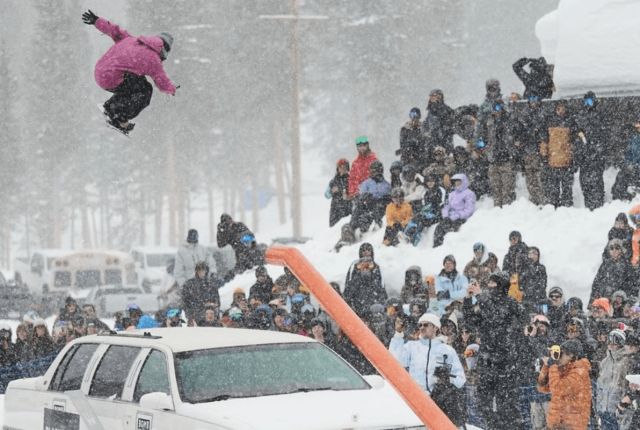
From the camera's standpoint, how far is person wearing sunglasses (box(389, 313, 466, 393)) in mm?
10531

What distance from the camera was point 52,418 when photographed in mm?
9422

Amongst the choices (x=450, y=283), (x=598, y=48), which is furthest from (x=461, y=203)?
(x=598, y=48)

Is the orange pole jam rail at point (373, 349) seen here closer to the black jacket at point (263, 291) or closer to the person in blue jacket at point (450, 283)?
the person in blue jacket at point (450, 283)

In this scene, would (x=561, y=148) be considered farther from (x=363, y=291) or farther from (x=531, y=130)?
(x=363, y=291)

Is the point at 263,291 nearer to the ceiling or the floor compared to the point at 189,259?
nearer to the floor

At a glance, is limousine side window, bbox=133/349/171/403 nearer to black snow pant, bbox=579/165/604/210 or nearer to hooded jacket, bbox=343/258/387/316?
hooded jacket, bbox=343/258/387/316

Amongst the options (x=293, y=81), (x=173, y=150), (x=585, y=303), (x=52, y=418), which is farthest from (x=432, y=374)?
(x=173, y=150)

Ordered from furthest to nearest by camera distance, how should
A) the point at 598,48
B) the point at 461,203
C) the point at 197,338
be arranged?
the point at 598,48, the point at 461,203, the point at 197,338

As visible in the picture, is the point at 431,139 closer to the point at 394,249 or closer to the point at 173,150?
the point at 394,249

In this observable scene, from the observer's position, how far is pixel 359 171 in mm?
18844

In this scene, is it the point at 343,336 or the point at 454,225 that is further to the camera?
the point at 454,225

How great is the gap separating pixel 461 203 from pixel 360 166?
2159 millimetres

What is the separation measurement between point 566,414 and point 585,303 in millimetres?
5058

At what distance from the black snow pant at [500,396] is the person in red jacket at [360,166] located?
24.7ft
